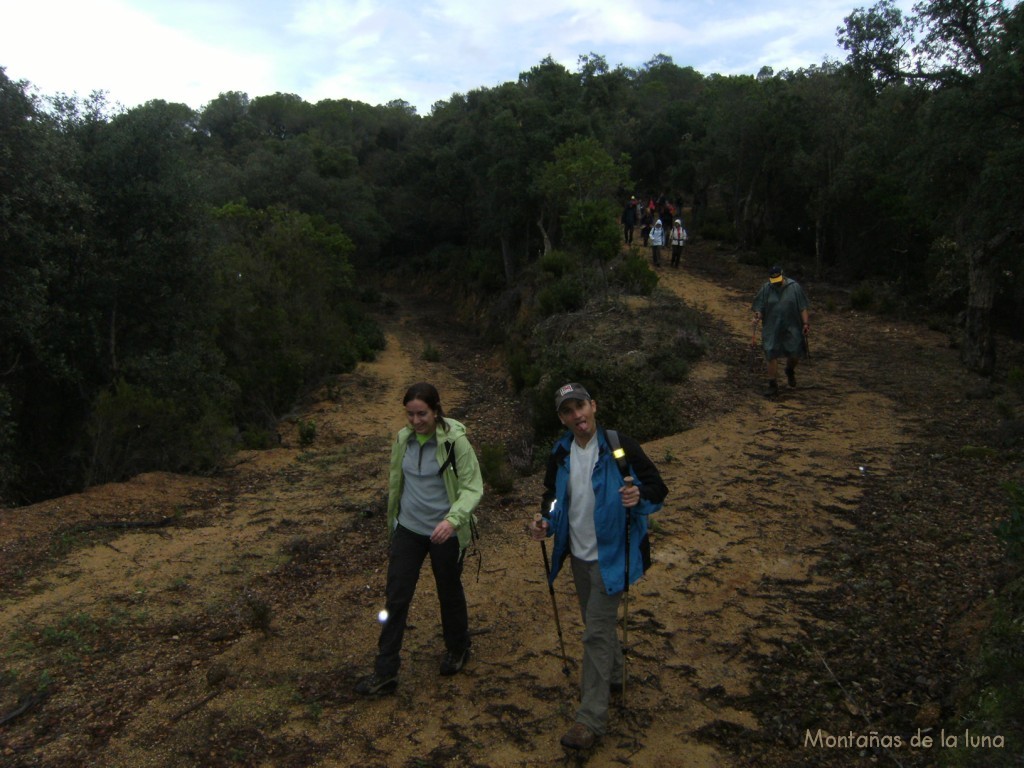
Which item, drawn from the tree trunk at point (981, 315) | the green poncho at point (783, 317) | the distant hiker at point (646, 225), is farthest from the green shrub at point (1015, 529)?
the distant hiker at point (646, 225)

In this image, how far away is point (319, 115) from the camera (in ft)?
175

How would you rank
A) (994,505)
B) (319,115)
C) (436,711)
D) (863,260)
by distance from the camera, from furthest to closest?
(319,115) → (863,260) → (994,505) → (436,711)

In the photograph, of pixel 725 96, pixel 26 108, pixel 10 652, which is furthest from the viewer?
pixel 725 96

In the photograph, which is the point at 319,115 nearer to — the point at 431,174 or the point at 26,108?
the point at 431,174

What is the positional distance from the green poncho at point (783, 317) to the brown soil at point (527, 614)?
803mm

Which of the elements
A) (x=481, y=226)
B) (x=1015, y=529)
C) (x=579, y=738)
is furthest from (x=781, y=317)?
(x=481, y=226)

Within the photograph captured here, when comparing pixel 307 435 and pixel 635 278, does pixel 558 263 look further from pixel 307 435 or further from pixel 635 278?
pixel 307 435

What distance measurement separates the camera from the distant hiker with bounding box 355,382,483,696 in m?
4.16

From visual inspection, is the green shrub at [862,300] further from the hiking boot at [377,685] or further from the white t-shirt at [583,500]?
the hiking boot at [377,685]

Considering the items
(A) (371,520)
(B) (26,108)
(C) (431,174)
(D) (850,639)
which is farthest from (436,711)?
(C) (431,174)

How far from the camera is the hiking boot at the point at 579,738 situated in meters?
3.67

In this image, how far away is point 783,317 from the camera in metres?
10.1

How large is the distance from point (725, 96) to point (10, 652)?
2651 centimetres

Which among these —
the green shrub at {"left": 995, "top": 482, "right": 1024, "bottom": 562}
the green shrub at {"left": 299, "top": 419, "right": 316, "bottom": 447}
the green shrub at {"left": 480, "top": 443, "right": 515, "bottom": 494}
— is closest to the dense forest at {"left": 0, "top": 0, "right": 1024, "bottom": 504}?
the green shrub at {"left": 299, "top": 419, "right": 316, "bottom": 447}
